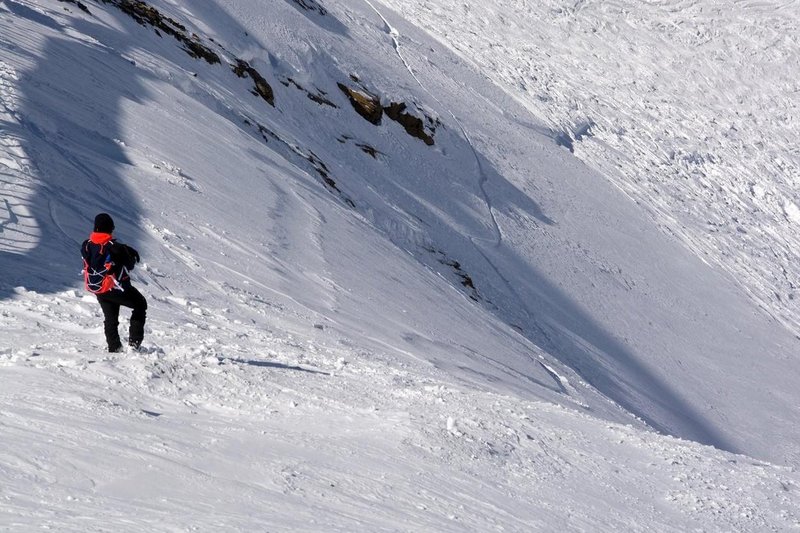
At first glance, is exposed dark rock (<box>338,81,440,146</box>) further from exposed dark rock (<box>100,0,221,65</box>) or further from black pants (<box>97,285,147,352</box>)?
black pants (<box>97,285,147,352</box>)

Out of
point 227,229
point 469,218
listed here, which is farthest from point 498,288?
point 227,229

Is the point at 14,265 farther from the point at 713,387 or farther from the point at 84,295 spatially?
the point at 713,387

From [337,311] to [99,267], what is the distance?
496 centimetres

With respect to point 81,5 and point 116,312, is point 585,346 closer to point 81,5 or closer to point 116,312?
point 81,5

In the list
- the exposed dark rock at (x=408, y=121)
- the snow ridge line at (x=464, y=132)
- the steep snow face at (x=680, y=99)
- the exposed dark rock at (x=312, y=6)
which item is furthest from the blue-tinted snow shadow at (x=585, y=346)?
the exposed dark rock at (x=312, y=6)

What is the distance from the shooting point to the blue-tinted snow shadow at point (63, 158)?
923cm

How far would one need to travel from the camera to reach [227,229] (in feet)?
41.6

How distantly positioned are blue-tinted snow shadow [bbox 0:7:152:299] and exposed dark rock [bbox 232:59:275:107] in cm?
564

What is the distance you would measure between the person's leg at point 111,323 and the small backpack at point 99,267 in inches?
3.8

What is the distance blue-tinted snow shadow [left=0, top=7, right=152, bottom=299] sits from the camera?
923 centimetres

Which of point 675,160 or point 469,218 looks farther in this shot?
point 675,160

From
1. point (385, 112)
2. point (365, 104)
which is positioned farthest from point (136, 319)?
point (385, 112)

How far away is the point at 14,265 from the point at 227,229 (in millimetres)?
4099

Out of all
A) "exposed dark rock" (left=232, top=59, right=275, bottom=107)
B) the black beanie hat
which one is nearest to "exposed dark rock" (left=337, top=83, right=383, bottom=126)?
"exposed dark rock" (left=232, top=59, right=275, bottom=107)
